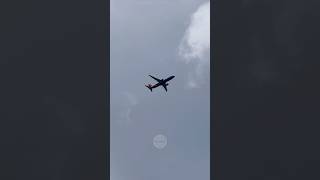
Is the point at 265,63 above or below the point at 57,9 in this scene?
below

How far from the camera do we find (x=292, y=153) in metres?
30.1

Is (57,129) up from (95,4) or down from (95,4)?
down

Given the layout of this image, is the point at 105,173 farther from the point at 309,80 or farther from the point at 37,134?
the point at 309,80

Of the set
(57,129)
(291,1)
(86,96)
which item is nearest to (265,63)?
(291,1)

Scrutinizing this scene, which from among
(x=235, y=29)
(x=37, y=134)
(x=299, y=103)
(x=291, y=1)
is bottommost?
(x=37, y=134)

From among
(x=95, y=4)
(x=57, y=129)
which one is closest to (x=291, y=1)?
(x=95, y=4)

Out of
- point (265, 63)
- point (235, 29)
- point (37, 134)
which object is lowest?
point (37, 134)

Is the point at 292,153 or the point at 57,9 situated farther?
the point at 57,9

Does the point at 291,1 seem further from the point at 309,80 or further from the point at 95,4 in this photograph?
the point at 95,4

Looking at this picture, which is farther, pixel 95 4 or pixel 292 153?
pixel 95 4

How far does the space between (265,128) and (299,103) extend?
9.12ft

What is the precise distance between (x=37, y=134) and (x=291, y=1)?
19236mm

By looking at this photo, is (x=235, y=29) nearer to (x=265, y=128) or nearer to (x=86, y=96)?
(x=265, y=128)

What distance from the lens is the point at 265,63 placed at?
Result: 30.4 metres
